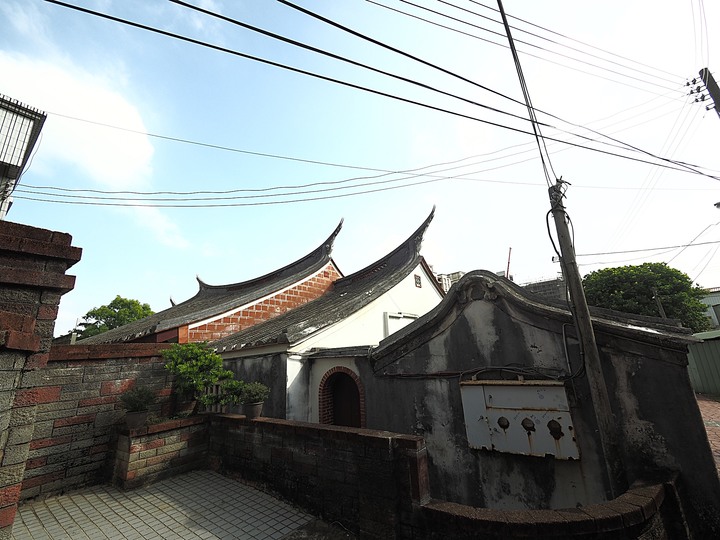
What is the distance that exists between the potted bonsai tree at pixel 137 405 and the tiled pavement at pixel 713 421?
9.42 m

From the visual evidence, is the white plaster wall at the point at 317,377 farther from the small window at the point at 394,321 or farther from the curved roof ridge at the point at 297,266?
the curved roof ridge at the point at 297,266

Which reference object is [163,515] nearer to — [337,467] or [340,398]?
[337,467]

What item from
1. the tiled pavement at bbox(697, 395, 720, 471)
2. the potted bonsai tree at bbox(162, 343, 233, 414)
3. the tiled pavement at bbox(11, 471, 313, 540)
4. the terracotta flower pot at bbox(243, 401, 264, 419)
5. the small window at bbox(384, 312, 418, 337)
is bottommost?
the tiled pavement at bbox(697, 395, 720, 471)

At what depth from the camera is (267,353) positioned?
26.4 feet

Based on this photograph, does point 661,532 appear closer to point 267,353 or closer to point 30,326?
point 30,326

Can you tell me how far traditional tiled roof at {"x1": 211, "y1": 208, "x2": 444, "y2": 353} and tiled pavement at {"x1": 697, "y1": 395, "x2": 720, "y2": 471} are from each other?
25.4 ft

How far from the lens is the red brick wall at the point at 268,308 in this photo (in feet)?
33.9

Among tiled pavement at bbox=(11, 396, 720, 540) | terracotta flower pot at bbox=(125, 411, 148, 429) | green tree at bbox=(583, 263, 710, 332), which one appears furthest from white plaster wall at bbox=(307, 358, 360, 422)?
green tree at bbox=(583, 263, 710, 332)

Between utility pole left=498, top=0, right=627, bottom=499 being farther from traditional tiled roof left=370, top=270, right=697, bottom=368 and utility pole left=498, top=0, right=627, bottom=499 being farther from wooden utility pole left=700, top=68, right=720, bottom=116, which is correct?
wooden utility pole left=700, top=68, right=720, bottom=116

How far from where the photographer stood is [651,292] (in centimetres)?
2016

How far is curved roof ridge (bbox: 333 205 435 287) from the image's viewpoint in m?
13.0

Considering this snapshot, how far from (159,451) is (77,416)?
141cm

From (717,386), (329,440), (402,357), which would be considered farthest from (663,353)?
(717,386)

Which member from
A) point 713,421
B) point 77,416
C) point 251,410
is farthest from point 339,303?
point 713,421
